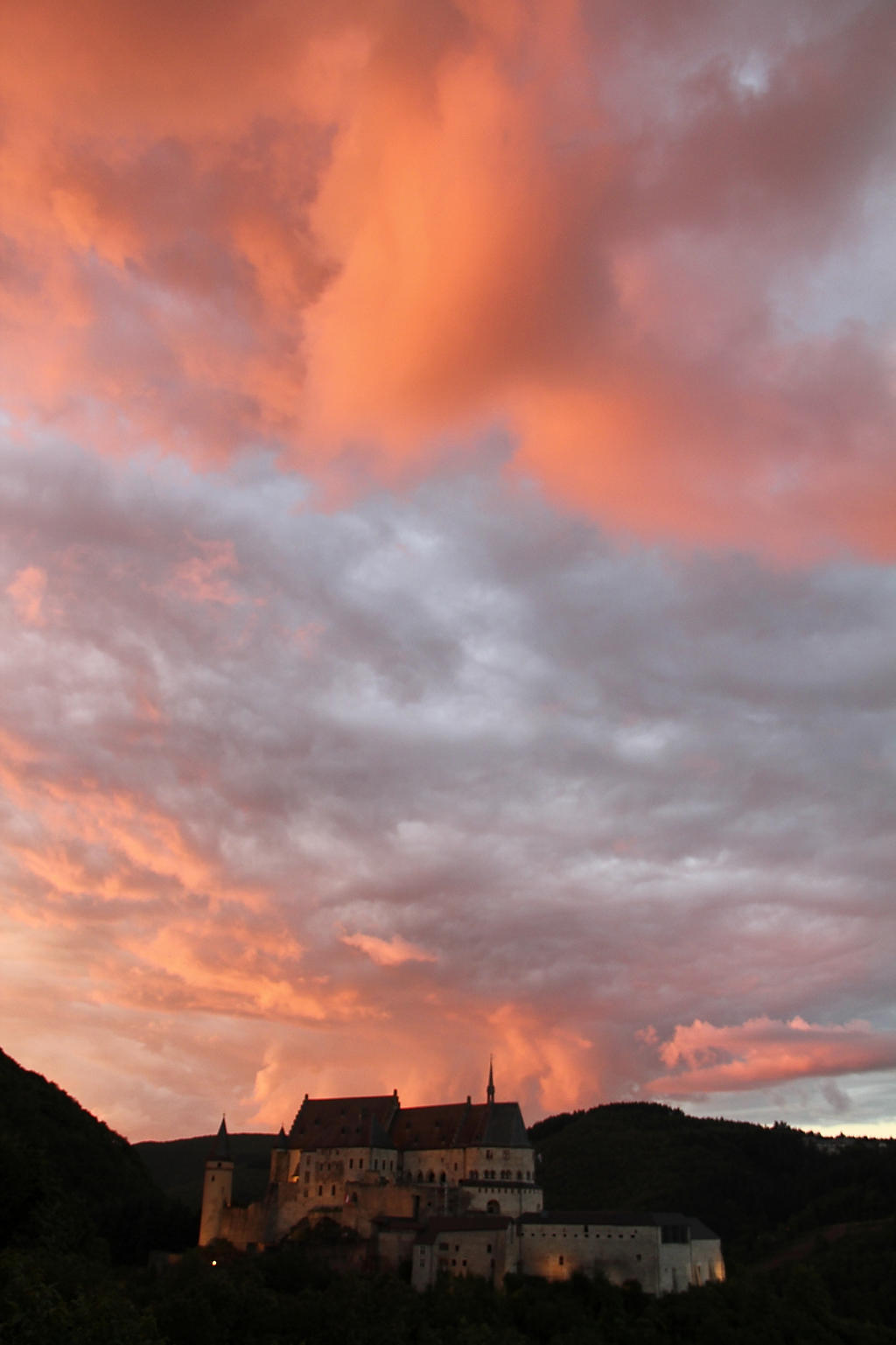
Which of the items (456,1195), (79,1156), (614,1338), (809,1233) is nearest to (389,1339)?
(614,1338)

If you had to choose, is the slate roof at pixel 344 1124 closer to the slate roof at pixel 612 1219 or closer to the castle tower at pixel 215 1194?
the castle tower at pixel 215 1194

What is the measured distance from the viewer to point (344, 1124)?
4695 inches

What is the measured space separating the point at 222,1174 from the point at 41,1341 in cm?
7057

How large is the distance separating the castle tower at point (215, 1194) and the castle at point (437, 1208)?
13 cm

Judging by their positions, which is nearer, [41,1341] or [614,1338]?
[41,1341]

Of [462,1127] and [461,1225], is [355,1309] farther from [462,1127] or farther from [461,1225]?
[462,1127]

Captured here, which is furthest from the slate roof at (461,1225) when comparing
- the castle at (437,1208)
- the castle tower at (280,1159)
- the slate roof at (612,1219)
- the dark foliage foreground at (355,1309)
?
the castle tower at (280,1159)

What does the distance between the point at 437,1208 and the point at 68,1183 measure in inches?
2265

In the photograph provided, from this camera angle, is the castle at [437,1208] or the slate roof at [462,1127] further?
the slate roof at [462,1127]

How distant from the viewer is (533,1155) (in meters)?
119

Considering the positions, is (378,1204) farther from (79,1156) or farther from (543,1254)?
(79,1156)

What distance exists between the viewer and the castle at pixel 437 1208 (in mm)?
100188

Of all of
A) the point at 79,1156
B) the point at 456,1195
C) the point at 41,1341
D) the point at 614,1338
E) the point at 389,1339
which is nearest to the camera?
the point at 41,1341

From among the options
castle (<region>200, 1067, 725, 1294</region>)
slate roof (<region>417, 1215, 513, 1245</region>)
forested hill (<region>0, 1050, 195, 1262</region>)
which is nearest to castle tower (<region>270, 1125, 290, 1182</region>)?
castle (<region>200, 1067, 725, 1294</region>)
